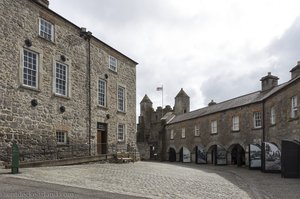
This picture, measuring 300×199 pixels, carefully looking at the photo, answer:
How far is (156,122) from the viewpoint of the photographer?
5694cm

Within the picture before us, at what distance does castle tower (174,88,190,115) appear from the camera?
56438 mm

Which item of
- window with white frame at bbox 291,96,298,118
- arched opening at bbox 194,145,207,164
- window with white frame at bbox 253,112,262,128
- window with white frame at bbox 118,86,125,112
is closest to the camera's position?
window with white frame at bbox 291,96,298,118

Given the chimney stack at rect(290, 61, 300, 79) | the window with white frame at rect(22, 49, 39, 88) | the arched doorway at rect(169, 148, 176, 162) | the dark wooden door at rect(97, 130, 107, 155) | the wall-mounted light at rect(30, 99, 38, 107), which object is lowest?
the arched doorway at rect(169, 148, 176, 162)

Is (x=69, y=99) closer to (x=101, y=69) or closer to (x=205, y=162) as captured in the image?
(x=101, y=69)

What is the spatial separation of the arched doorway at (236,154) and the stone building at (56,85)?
35.9 ft

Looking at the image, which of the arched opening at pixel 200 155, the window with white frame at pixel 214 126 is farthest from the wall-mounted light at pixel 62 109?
the arched opening at pixel 200 155

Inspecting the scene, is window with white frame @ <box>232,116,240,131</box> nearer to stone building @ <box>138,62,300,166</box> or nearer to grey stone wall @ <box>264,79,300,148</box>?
stone building @ <box>138,62,300,166</box>

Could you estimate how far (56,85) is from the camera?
19.4 meters

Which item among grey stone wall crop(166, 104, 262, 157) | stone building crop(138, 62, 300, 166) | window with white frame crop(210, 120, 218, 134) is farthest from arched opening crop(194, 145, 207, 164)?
window with white frame crop(210, 120, 218, 134)

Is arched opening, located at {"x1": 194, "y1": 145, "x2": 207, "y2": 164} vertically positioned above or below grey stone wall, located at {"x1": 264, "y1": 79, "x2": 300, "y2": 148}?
below

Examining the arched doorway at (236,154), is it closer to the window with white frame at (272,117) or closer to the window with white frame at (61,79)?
the window with white frame at (272,117)

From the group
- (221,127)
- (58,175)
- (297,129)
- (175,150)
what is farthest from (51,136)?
(175,150)

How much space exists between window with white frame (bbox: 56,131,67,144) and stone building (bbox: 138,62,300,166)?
45.8 feet

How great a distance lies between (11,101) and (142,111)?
47880 millimetres
